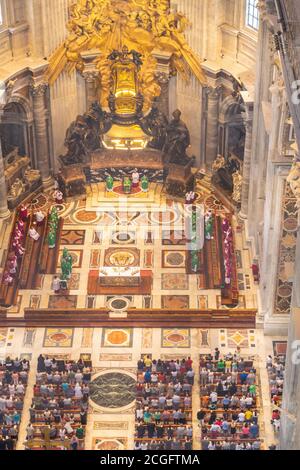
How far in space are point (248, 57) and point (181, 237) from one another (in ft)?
21.5

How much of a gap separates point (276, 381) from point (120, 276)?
289 inches

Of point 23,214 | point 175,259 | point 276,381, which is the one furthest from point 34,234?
point 276,381

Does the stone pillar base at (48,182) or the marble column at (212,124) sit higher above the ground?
the marble column at (212,124)

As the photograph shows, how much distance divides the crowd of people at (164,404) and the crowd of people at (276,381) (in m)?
2.26

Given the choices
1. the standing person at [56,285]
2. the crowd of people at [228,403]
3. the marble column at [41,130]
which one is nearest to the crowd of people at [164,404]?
the crowd of people at [228,403]

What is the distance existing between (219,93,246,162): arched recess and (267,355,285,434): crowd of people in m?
Result: 9.68

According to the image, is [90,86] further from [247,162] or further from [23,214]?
[247,162]

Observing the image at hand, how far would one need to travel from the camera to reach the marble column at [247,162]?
3819 cm

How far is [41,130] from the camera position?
41750 millimetres

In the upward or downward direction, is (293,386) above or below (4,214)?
below

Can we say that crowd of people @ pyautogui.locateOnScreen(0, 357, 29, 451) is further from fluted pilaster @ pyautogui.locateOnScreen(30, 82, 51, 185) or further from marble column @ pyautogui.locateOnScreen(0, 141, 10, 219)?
fluted pilaster @ pyautogui.locateOnScreen(30, 82, 51, 185)

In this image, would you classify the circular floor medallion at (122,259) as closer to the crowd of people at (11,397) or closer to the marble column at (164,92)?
the crowd of people at (11,397)

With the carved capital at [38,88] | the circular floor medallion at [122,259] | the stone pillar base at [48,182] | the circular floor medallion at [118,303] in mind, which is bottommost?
the circular floor medallion at [118,303]
